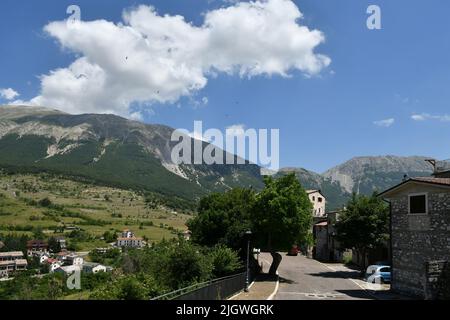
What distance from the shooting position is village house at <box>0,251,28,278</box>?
14725 centimetres

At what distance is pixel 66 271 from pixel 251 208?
10115 cm

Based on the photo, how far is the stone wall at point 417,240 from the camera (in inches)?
1038

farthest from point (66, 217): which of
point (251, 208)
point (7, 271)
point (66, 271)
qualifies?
point (251, 208)

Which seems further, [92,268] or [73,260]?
[73,260]

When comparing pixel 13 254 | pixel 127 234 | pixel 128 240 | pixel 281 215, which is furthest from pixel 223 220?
pixel 127 234

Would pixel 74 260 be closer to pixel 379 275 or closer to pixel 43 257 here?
pixel 43 257

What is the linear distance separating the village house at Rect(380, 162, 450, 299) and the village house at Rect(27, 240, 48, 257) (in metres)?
144

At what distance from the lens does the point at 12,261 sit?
6004 inches

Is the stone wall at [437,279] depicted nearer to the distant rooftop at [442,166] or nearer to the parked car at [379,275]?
the parked car at [379,275]

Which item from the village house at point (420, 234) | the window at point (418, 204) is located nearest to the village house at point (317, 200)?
the village house at point (420, 234)

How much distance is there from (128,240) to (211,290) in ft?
486

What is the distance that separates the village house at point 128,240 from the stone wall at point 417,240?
446ft

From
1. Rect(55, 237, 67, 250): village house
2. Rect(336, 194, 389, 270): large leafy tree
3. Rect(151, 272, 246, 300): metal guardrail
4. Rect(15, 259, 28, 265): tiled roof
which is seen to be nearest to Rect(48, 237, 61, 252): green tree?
Rect(55, 237, 67, 250): village house

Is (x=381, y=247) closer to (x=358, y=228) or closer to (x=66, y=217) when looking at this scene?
(x=358, y=228)
